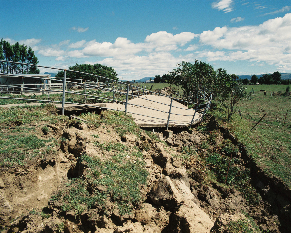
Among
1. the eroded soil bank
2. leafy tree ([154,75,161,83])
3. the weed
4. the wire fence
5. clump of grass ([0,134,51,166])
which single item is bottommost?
the eroded soil bank

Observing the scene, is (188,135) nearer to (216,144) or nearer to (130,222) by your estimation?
(216,144)

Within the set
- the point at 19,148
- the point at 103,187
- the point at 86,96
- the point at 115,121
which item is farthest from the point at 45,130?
the point at 86,96

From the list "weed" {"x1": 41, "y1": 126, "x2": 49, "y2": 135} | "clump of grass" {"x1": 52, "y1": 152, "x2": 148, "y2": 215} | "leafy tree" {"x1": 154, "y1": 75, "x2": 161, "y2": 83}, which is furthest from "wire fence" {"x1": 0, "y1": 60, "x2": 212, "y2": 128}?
"leafy tree" {"x1": 154, "y1": 75, "x2": 161, "y2": 83}

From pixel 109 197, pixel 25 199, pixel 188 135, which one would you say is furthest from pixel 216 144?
pixel 25 199

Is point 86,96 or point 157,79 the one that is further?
point 157,79

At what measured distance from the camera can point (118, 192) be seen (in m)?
4.59

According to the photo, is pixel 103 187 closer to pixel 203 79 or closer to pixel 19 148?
pixel 19 148

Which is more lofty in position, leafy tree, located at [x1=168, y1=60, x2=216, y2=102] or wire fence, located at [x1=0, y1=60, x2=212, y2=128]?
leafy tree, located at [x1=168, y1=60, x2=216, y2=102]

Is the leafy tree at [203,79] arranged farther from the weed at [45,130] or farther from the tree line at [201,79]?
the weed at [45,130]

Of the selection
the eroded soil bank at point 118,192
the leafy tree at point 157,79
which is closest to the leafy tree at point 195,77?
the eroded soil bank at point 118,192

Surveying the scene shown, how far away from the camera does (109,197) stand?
4.45m

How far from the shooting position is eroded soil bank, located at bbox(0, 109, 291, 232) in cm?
413

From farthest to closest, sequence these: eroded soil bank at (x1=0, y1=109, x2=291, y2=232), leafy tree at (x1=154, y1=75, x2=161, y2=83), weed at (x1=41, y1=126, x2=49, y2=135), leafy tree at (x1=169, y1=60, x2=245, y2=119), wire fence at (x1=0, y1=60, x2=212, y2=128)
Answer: leafy tree at (x1=154, y1=75, x2=161, y2=83), leafy tree at (x1=169, y1=60, x2=245, y2=119), wire fence at (x1=0, y1=60, x2=212, y2=128), weed at (x1=41, y1=126, x2=49, y2=135), eroded soil bank at (x1=0, y1=109, x2=291, y2=232)

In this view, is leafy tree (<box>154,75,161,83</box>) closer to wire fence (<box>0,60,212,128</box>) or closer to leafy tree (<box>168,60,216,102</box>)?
leafy tree (<box>168,60,216,102</box>)
